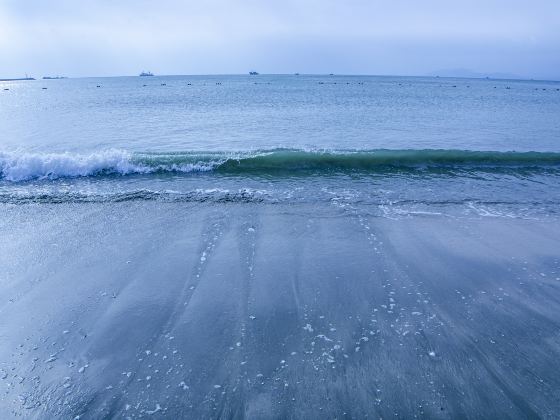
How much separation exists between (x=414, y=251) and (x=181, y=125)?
2727 cm

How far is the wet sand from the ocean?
34 millimetres

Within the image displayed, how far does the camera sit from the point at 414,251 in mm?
9617

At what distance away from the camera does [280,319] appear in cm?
693

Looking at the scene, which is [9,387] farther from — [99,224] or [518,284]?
[518,284]

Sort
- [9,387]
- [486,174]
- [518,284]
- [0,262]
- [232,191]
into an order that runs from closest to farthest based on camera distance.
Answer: [9,387] < [518,284] < [0,262] < [232,191] < [486,174]

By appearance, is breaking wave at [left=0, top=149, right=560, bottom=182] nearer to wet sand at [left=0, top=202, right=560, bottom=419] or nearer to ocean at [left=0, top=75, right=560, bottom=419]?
ocean at [left=0, top=75, right=560, bottom=419]

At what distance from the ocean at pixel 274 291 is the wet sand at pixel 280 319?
34mm

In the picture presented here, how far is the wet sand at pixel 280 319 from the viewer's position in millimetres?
5246

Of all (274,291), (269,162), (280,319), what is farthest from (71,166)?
(280,319)

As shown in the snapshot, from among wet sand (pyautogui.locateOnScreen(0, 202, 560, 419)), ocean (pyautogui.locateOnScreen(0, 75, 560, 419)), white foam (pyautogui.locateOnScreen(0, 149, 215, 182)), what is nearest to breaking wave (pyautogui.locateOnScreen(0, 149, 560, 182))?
white foam (pyautogui.locateOnScreen(0, 149, 215, 182))

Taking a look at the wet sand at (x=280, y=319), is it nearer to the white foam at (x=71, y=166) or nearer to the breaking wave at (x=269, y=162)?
the white foam at (x=71, y=166)

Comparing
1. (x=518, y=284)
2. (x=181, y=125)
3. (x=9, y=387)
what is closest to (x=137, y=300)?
(x=9, y=387)

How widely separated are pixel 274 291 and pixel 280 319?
3.29 feet

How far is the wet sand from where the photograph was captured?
207 inches
